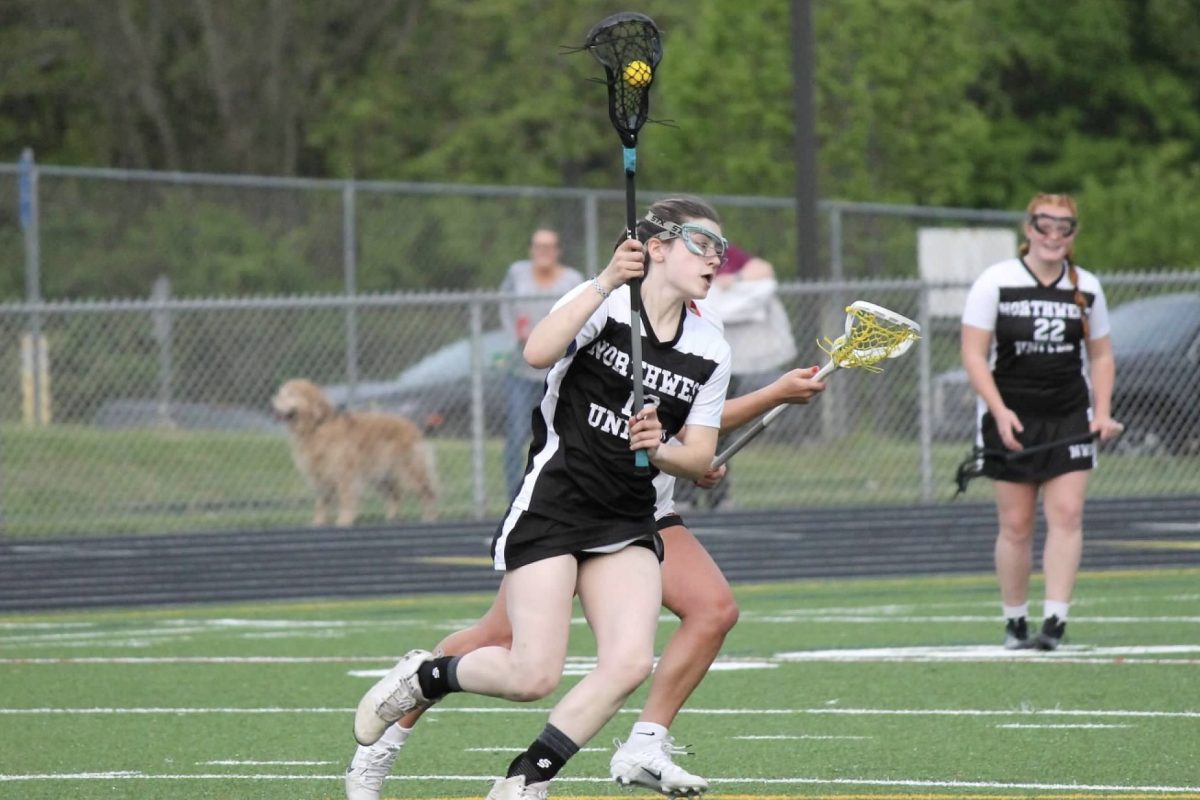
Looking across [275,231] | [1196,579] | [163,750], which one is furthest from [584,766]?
[275,231]

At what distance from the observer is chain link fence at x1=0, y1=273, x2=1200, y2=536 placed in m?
16.0

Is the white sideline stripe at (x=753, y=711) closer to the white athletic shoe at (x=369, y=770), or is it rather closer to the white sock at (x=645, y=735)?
the white sock at (x=645, y=735)

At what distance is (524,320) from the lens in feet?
52.9

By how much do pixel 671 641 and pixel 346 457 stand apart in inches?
361

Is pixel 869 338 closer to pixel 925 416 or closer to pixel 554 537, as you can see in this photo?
pixel 554 537

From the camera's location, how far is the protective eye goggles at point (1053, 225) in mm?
10367

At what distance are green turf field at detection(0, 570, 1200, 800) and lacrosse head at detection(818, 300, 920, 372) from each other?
1.36 meters

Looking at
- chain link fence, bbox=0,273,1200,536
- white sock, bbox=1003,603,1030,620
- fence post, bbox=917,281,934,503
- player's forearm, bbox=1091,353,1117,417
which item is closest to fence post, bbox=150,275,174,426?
chain link fence, bbox=0,273,1200,536

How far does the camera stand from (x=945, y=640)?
11.1 m

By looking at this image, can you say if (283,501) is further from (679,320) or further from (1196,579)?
(679,320)

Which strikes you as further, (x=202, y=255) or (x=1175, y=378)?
(x=202, y=255)

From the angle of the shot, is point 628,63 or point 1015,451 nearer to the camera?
point 628,63

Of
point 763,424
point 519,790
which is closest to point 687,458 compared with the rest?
point 763,424

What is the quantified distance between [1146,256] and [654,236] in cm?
2085
